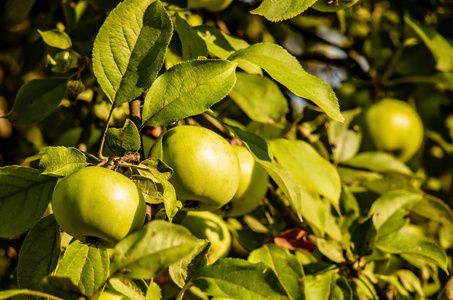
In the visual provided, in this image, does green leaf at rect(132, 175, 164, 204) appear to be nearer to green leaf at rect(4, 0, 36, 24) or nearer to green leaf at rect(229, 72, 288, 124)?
green leaf at rect(229, 72, 288, 124)

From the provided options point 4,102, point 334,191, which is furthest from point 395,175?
point 4,102

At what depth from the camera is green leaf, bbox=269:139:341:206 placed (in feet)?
4.06

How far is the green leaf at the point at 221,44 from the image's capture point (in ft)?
3.83

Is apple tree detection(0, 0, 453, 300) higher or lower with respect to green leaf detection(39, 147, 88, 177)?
lower

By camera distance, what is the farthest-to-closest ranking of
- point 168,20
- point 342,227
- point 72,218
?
point 342,227 < point 168,20 < point 72,218

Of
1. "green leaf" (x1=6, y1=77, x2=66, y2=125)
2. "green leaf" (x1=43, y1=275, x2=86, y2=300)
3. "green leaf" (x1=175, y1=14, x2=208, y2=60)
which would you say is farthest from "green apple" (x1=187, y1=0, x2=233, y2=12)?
"green leaf" (x1=43, y1=275, x2=86, y2=300)

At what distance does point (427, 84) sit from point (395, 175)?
0.95 meters

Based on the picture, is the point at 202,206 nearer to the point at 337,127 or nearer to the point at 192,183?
the point at 192,183

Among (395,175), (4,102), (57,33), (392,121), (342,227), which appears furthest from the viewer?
(4,102)

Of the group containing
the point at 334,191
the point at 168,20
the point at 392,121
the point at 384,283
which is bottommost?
the point at 384,283

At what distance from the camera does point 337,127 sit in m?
1.81

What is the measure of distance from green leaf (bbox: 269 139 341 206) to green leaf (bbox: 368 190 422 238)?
14 centimetres

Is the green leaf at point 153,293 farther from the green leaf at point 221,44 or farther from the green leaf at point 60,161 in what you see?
the green leaf at point 221,44

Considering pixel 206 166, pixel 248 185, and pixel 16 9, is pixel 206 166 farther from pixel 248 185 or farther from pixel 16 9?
pixel 16 9
